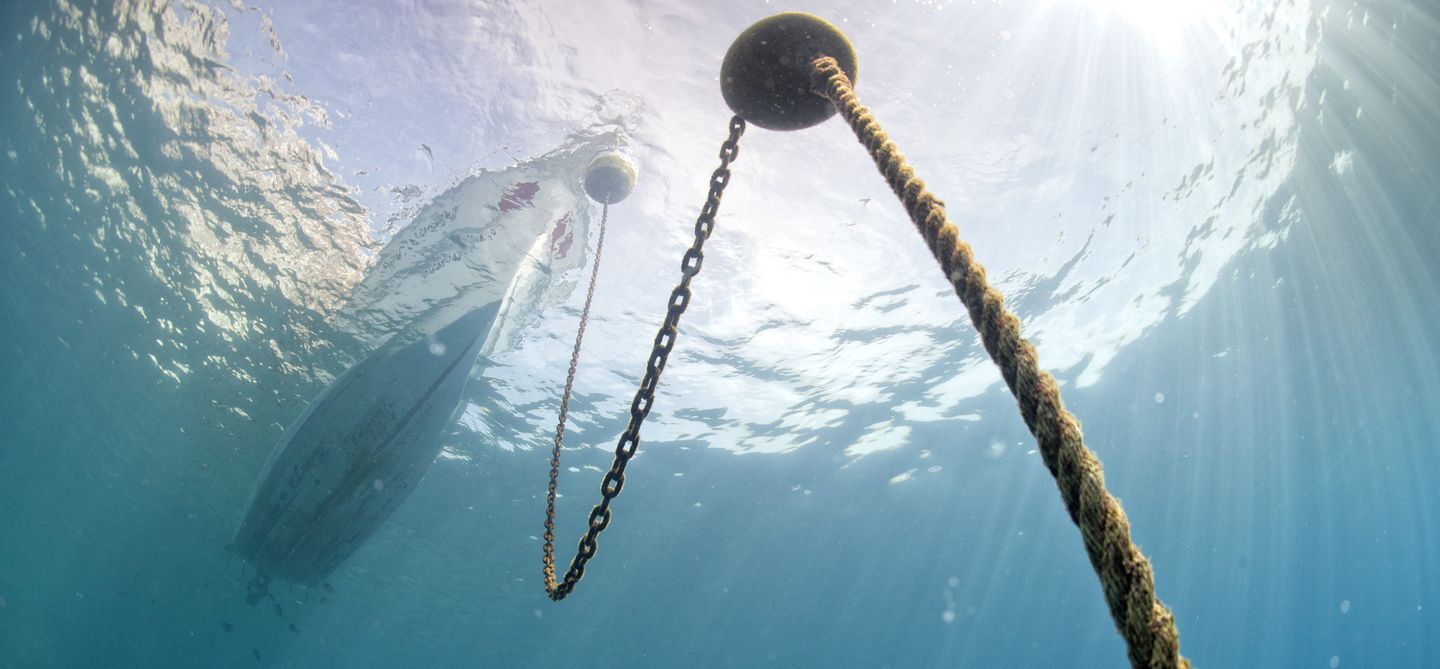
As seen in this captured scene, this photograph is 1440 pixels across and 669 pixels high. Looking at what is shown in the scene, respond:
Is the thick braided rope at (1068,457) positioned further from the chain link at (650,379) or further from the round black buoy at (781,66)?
the round black buoy at (781,66)

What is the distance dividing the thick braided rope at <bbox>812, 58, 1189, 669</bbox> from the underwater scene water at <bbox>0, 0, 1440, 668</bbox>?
2729mm

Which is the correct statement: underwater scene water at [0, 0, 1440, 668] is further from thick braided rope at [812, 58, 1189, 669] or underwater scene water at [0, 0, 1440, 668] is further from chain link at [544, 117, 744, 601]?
chain link at [544, 117, 744, 601]

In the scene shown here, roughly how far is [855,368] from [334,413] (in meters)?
13.5

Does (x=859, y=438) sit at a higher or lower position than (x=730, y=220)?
higher

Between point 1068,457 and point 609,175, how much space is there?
9003 mm

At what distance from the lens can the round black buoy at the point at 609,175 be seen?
9.23m

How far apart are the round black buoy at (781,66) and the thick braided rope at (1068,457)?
118 cm

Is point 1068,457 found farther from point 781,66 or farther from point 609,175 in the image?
point 609,175

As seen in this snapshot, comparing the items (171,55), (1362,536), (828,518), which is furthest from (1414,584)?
(171,55)

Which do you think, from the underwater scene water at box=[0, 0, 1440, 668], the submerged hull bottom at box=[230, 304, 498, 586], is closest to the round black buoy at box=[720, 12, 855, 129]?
the underwater scene water at box=[0, 0, 1440, 668]

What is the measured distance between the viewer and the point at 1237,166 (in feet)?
38.8

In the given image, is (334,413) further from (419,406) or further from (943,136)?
(943,136)

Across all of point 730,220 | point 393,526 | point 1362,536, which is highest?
point 1362,536

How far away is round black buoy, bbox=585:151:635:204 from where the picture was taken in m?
9.23
